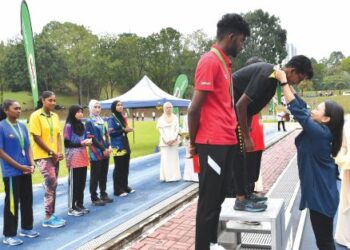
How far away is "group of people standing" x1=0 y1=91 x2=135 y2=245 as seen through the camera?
4613 millimetres

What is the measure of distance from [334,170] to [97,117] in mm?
4232

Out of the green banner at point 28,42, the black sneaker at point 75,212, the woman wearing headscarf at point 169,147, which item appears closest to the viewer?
the black sneaker at point 75,212

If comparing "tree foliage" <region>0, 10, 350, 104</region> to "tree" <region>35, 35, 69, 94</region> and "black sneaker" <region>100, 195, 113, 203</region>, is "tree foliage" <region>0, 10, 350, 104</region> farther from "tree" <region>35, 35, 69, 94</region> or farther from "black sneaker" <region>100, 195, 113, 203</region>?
"black sneaker" <region>100, 195, 113, 203</region>

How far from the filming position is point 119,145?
7129mm

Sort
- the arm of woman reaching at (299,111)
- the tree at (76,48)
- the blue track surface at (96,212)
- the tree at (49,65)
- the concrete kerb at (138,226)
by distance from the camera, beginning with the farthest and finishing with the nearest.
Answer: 1. the tree at (76,48)
2. the tree at (49,65)
3. the blue track surface at (96,212)
4. the concrete kerb at (138,226)
5. the arm of woman reaching at (299,111)

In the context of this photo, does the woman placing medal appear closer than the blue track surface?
No

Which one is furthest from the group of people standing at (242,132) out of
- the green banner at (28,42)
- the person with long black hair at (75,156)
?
the green banner at (28,42)

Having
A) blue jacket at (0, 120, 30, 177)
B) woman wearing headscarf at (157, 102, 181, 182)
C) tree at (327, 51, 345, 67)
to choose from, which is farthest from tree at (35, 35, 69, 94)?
tree at (327, 51, 345, 67)

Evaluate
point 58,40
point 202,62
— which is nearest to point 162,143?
point 202,62

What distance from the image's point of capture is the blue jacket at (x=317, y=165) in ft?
10.4

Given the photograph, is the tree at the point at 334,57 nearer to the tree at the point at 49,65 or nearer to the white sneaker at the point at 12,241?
the tree at the point at 49,65

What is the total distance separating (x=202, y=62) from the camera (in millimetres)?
2758

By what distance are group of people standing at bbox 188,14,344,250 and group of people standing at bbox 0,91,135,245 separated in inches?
104

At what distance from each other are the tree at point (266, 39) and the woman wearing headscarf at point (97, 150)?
52.0m
